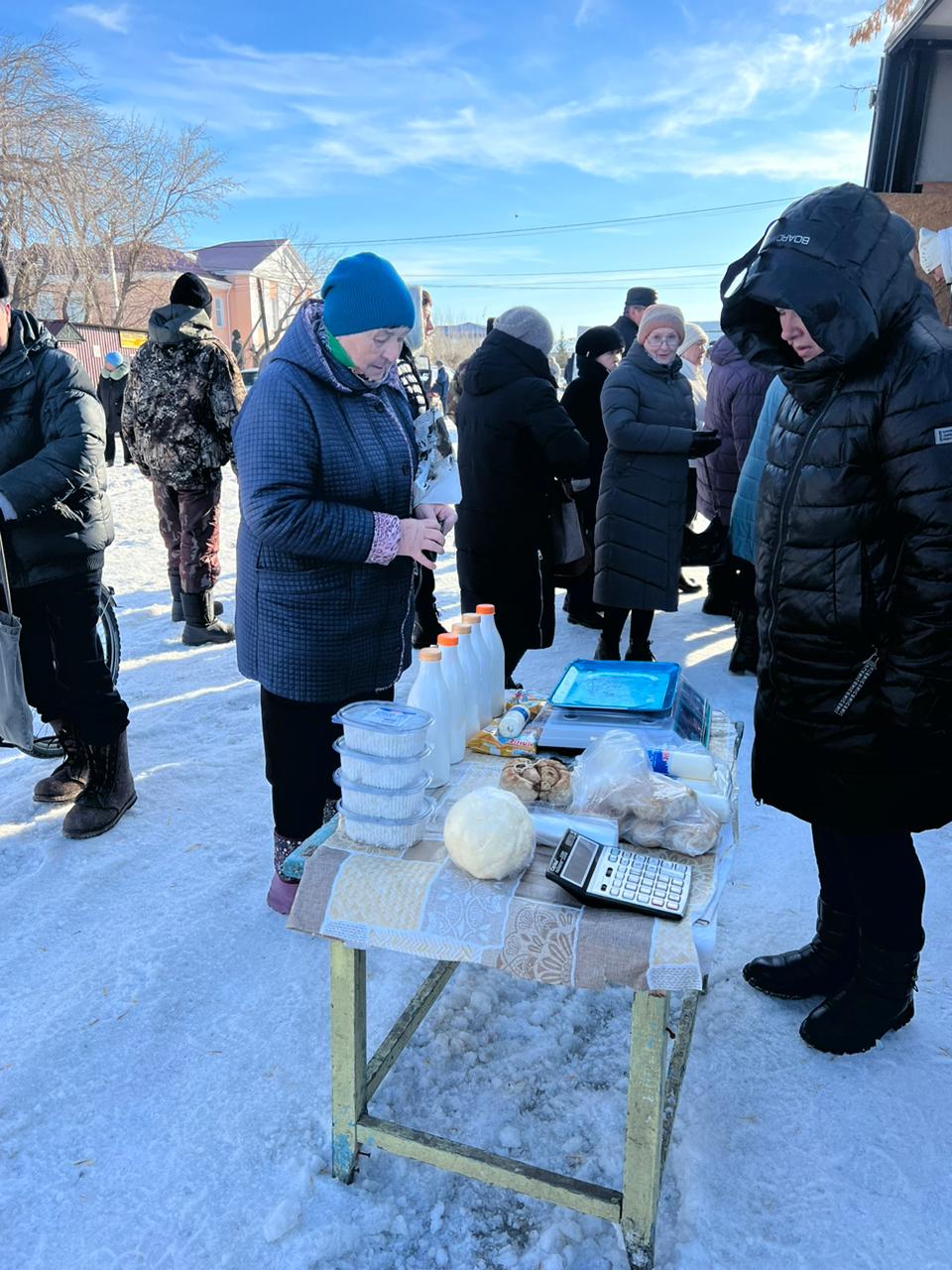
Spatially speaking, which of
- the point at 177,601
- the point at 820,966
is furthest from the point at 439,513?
the point at 177,601

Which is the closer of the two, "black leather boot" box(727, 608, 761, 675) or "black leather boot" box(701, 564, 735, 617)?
"black leather boot" box(727, 608, 761, 675)

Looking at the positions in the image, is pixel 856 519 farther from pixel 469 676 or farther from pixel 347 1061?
pixel 347 1061

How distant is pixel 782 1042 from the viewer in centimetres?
218

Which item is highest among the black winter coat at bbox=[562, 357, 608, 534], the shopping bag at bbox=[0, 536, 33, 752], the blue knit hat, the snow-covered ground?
the blue knit hat

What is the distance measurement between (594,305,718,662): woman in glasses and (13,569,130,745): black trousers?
250 cm

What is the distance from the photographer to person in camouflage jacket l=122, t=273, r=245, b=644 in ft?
16.3

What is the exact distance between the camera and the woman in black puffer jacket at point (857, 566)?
1698mm

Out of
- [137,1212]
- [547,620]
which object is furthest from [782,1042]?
[547,620]

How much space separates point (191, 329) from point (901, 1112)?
4.91 meters

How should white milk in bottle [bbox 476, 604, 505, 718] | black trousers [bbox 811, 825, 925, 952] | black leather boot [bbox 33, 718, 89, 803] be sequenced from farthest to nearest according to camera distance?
black leather boot [bbox 33, 718, 89, 803], white milk in bottle [bbox 476, 604, 505, 718], black trousers [bbox 811, 825, 925, 952]

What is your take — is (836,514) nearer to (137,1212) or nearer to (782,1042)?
(782,1042)

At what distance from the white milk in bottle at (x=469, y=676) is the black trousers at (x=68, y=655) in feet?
5.38

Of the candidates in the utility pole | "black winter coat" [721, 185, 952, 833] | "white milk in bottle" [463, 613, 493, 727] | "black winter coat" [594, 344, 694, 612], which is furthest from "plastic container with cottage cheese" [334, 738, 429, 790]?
the utility pole

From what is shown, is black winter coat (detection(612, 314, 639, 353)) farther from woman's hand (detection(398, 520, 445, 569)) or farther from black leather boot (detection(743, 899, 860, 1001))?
black leather boot (detection(743, 899, 860, 1001))
